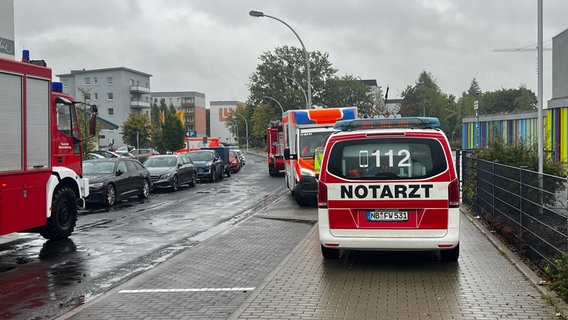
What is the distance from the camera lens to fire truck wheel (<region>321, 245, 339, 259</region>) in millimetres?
8730

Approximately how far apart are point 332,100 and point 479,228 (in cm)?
7647

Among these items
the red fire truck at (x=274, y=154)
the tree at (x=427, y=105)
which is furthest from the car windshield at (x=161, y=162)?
the tree at (x=427, y=105)

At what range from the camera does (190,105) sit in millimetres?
150625

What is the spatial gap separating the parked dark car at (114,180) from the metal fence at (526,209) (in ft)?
35.7

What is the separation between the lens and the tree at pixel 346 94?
87062 millimetres

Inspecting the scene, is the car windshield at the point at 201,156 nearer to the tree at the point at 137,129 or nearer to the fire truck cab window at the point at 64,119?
the fire truck cab window at the point at 64,119

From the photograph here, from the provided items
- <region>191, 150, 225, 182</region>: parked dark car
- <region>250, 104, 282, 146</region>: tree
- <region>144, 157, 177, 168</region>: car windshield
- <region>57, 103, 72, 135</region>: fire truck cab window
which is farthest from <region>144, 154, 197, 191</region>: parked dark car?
<region>250, 104, 282, 146</region>: tree

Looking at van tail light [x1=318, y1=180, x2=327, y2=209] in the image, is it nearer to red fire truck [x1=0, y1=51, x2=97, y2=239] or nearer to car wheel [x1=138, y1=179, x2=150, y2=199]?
red fire truck [x1=0, y1=51, x2=97, y2=239]

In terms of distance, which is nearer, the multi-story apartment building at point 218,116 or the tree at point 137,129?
the tree at point 137,129

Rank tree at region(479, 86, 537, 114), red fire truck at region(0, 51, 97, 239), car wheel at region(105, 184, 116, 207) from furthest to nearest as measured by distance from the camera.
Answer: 1. tree at region(479, 86, 537, 114)
2. car wheel at region(105, 184, 116, 207)
3. red fire truck at region(0, 51, 97, 239)

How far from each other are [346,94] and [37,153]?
7871cm

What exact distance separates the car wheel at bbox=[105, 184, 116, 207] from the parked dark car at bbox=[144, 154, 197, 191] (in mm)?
5056

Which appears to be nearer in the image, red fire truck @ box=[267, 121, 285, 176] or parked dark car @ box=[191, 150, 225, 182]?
parked dark car @ box=[191, 150, 225, 182]

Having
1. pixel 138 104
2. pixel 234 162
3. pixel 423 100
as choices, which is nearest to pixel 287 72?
pixel 423 100
